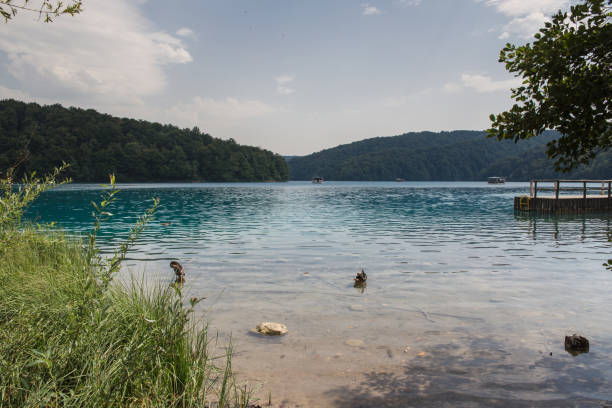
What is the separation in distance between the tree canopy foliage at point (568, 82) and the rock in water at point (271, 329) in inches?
206

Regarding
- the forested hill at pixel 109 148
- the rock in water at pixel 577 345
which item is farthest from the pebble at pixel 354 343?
the forested hill at pixel 109 148

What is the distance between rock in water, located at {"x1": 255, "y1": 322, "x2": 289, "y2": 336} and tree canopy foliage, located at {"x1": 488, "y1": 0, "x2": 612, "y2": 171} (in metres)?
5.22

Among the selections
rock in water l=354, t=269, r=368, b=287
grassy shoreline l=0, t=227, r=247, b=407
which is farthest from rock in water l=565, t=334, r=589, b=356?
grassy shoreline l=0, t=227, r=247, b=407

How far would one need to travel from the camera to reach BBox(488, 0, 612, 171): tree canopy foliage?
4441 millimetres

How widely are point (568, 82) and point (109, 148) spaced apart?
524 feet

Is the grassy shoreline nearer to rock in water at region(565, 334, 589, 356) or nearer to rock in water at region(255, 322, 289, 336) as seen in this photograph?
rock in water at region(255, 322, 289, 336)

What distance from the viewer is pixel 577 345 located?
22.7 feet

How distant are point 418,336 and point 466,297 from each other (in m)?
3.49

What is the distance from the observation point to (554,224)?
98.0 ft

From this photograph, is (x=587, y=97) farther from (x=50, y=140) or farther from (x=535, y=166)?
(x=535, y=166)

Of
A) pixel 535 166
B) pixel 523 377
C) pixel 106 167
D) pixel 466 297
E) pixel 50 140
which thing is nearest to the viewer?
pixel 523 377

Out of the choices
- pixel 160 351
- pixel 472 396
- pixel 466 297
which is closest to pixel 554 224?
pixel 466 297

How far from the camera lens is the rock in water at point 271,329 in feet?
25.7

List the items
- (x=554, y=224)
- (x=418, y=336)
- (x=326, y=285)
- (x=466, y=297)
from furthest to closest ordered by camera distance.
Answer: (x=554, y=224) < (x=326, y=285) < (x=466, y=297) < (x=418, y=336)
